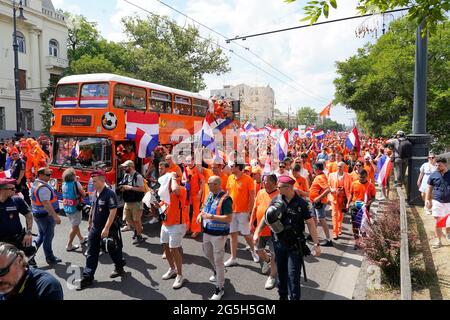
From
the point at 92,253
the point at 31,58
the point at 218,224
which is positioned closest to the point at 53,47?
the point at 31,58

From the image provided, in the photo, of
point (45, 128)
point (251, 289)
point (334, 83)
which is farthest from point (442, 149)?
point (45, 128)

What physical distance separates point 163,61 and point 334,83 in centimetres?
1595

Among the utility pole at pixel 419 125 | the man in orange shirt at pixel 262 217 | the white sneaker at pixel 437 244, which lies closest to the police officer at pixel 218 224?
the man in orange shirt at pixel 262 217

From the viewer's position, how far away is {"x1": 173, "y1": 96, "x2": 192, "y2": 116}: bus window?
1229 centimetres

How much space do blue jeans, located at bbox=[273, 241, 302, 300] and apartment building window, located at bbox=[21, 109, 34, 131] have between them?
32098mm

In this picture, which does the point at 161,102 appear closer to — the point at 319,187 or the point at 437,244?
the point at 319,187

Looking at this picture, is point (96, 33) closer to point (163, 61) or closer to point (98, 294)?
point (163, 61)

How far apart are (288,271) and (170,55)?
29.8 m

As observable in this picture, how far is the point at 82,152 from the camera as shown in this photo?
9.32 meters

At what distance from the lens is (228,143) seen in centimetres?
1407

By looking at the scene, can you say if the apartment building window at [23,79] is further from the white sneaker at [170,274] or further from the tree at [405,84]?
the white sneaker at [170,274]

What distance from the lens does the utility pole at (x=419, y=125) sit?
A: 887 centimetres

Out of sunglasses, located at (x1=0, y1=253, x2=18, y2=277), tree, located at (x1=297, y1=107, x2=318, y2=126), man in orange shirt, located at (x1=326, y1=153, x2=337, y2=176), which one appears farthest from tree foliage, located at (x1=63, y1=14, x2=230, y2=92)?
tree, located at (x1=297, y1=107, x2=318, y2=126)

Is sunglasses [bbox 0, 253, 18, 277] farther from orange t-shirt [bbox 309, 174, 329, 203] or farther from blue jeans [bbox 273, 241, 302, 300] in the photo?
orange t-shirt [bbox 309, 174, 329, 203]
